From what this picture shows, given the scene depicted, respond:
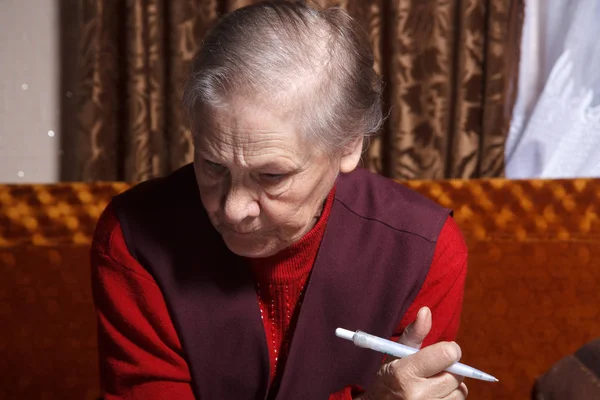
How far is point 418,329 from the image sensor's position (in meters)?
1.24

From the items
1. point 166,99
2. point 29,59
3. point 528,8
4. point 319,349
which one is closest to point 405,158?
point 528,8

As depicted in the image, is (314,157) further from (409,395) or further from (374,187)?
(409,395)

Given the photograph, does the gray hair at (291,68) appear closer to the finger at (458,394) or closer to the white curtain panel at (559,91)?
the finger at (458,394)

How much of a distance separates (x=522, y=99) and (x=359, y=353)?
1.15 metres

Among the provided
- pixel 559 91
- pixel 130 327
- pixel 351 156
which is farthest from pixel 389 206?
pixel 559 91

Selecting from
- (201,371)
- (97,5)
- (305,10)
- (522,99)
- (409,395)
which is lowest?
(201,371)

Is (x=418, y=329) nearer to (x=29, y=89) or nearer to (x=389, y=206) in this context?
(x=389, y=206)

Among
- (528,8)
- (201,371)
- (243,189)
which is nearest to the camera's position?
(243,189)

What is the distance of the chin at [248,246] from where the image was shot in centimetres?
126

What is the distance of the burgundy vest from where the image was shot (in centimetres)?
140

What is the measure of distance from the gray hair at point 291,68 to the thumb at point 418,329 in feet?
1.06

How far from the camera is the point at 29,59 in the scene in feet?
7.34

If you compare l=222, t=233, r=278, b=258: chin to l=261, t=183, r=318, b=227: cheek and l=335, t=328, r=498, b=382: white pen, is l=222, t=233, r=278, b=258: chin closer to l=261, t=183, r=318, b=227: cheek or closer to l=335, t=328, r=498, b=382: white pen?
l=261, t=183, r=318, b=227: cheek

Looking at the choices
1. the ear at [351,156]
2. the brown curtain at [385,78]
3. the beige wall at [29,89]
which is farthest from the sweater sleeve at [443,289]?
the beige wall at [29,89]
